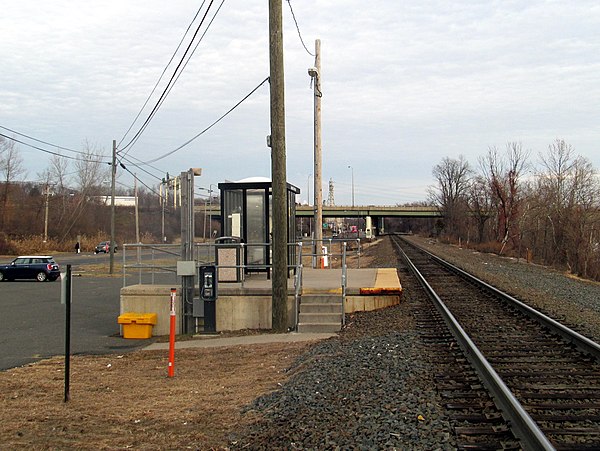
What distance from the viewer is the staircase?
13.3 meters

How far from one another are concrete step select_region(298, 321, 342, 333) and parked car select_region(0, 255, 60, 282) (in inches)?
1045

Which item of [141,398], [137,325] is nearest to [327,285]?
[137,325]

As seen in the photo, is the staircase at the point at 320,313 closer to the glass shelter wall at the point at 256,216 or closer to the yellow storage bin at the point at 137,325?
the glass shelter wall at the point at 256,216

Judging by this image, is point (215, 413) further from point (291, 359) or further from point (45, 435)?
point (291, 359)

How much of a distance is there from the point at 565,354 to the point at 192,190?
9.07 metres

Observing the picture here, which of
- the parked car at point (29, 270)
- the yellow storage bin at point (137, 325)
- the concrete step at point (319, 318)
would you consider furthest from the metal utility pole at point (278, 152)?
the parked car at point (29, 270)

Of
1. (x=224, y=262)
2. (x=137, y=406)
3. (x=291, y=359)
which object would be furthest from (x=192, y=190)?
(x=137, y=406)

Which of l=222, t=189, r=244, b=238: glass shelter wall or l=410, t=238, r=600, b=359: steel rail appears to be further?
l=222, t=189, r=244, b=238: glass shelter wall

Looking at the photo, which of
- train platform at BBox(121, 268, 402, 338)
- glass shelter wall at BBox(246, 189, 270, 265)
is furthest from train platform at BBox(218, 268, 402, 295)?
glass shelter wall at BBox(246, 189, 270, 265)

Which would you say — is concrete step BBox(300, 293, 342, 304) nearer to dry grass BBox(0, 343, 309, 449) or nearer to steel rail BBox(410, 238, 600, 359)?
dry grass BBox(0, 343, 309, 449)

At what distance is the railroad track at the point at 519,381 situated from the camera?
18.3ft

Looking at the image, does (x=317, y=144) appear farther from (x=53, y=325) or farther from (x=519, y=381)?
(x=519, y=381)

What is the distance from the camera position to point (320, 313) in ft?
45.4

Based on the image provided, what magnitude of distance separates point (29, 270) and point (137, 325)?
77.0ft
